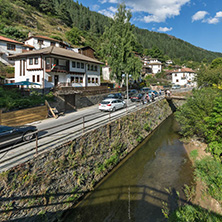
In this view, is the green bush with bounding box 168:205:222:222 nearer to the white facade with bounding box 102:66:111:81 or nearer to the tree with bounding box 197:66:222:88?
the tree with bounding box 197:66:222:88

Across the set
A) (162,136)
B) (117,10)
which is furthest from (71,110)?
(117,10)

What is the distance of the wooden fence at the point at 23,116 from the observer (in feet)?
48.6

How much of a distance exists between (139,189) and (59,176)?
5768 mm

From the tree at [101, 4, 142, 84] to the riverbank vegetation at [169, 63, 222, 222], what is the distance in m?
19.3

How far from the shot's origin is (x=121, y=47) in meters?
34.1

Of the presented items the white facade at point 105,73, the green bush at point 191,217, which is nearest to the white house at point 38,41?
the white facade at point 105,73

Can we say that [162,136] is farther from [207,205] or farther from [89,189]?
[89,189]

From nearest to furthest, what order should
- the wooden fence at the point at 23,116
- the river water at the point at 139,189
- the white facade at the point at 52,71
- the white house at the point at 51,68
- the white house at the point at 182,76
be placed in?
the river water at the point at 139,189, the wooden fence at the point at 23,116, the white house at the point at 51,68, the white facade at the point at 52,71, the white house at the point at 182,76

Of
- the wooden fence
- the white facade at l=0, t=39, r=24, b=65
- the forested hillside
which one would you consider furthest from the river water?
the white facade at l=0, t=39, r=24, b=65

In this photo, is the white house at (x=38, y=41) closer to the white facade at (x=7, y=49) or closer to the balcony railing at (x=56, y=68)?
the white facade at (x=7, y=49)

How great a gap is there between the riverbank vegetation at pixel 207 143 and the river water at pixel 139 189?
48.5 inches

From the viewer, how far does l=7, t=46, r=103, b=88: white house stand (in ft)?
81.7

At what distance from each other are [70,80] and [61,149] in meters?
21.9

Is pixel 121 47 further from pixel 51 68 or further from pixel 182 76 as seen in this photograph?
pixel 182 76
